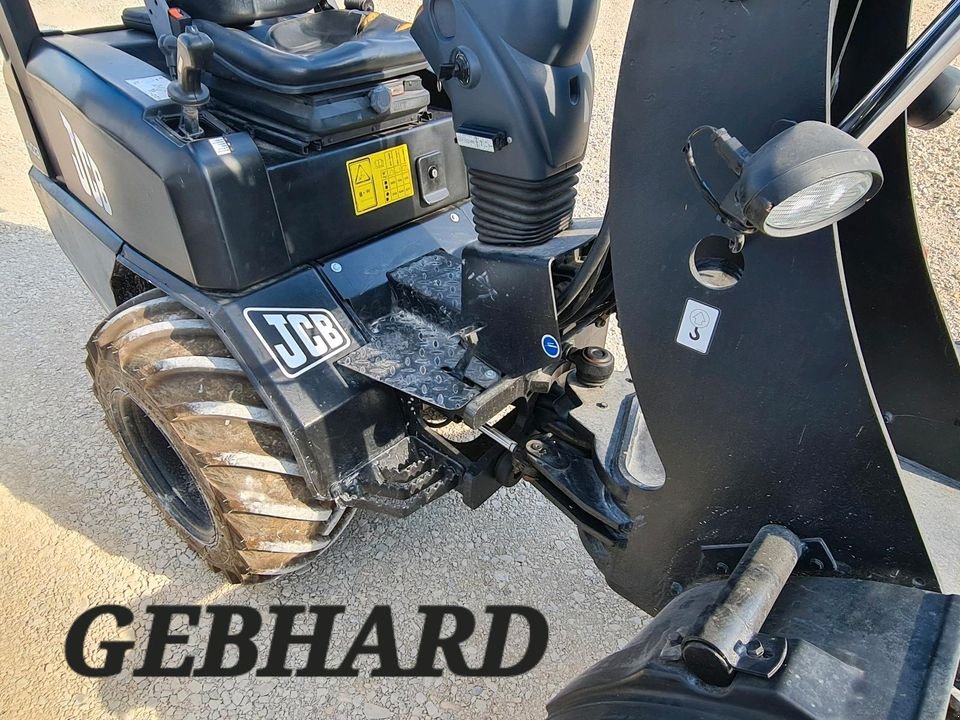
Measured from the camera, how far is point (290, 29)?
221cm

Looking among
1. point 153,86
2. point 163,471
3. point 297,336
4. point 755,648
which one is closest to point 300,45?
point 153,86

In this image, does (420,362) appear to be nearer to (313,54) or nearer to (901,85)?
(313,54)

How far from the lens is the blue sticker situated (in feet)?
5.75

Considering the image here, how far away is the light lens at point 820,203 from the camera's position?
951 millimetres

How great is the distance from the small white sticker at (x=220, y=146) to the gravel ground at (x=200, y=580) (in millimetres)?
1332

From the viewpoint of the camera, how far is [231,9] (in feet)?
7.07

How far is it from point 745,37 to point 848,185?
0.28 meters

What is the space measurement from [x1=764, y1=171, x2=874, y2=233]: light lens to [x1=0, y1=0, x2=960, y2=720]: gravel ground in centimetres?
164

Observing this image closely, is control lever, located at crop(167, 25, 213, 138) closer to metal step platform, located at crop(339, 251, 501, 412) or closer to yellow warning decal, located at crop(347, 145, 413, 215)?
yellow warning decal, located at crop(347, 145, 413, 215)

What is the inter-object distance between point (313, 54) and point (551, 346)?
1.06 m

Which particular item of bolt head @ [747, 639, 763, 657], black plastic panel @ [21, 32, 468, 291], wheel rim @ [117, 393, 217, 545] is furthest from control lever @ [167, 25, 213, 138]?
bolt head @ [747, 639, 763, 657]

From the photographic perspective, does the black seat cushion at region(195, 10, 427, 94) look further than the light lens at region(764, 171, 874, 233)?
Yes

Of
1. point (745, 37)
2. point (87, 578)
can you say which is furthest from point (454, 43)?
point (87, 578)

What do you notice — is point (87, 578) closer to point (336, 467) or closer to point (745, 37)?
point (336, 467)
